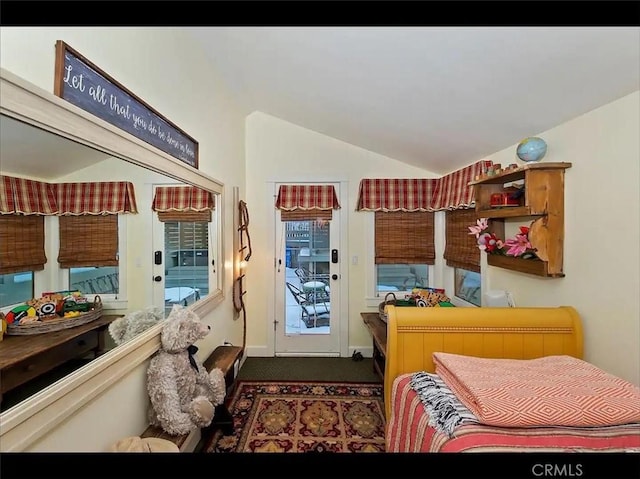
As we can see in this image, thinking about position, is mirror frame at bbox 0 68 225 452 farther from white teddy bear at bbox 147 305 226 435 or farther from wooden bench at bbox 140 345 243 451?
wooden bench at bbox 140 345 243 451

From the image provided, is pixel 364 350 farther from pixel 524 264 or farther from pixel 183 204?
pixel 183 204

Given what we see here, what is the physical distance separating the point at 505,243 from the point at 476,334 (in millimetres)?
642

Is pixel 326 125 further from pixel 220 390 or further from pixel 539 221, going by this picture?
pixel 220 390

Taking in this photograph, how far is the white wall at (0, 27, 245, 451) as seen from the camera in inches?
30.4

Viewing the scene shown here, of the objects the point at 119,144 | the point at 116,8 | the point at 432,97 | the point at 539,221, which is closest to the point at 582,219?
the point at 539,221

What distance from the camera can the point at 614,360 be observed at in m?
1.15

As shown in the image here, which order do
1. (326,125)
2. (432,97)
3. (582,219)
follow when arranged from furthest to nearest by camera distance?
(326,125) < (432,97) < (582,219)

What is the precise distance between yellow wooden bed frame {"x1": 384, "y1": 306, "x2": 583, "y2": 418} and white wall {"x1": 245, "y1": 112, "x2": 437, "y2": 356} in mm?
1700

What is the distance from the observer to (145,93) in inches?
50.3

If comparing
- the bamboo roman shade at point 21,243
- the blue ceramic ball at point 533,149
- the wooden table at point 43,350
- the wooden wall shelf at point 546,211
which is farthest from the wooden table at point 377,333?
the bamboo roman shade at point 21,243

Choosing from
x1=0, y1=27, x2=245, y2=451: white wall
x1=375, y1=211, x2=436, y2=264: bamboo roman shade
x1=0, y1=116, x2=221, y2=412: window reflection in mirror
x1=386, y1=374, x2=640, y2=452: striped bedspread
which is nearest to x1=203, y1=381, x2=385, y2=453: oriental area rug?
x1=0, y1=27, x2=245, y2=451: white wall

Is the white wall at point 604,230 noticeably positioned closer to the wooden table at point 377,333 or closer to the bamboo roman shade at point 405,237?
the wooden table at point 377,333

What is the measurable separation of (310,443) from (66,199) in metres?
1.84

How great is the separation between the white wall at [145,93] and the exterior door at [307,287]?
655mm
